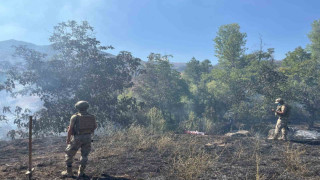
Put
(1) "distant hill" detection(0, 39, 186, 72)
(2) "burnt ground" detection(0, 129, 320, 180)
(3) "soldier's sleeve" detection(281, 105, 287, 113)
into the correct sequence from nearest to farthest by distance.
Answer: (2) "burnt ground" detection(0, 129, 320, 180), (3) "soldier's sleeve" detection(281, 105, 287, 113), (1) "distant hill" detection(0, 39, 186, 72)

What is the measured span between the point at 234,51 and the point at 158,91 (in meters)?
13.8

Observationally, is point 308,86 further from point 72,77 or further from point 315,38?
point 72,77

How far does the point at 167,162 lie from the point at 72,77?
748 centimetres

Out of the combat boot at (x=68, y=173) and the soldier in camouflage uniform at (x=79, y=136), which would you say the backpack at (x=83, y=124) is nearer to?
the soldier in camouflage uniform at (x=79, y=136)

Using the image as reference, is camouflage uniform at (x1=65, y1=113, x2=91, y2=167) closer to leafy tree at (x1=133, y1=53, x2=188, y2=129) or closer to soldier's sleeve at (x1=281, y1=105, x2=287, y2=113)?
soldier's sleeve at (x1=281, y1=105, x2=287, y2=113)

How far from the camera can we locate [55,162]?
20.5 ft

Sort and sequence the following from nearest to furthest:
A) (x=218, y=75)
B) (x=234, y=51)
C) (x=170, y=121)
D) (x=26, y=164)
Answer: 1. (x=26, y=164)
2. (x=170, y=121)
3. (x=218, y=75)
4. (x=234, y=51)

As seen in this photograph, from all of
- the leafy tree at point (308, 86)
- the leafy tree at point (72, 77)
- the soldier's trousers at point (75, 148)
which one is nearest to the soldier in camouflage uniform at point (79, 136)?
the soldier's trousers at point (75, 148)

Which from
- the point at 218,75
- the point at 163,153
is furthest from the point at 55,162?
the point at 218,75

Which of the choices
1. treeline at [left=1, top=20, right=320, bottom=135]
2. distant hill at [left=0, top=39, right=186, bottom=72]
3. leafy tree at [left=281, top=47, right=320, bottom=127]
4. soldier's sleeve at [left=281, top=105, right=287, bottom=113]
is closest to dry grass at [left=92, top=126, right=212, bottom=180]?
treeline at [left=1, top=20, right=320, bottom=135]

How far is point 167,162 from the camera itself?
250 inches

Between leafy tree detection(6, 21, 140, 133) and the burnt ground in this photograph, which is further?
leafy tree detection(6, 21, 140, 133)

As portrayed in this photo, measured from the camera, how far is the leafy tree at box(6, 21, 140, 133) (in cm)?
1067

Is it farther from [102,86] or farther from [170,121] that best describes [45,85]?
[170,121]
